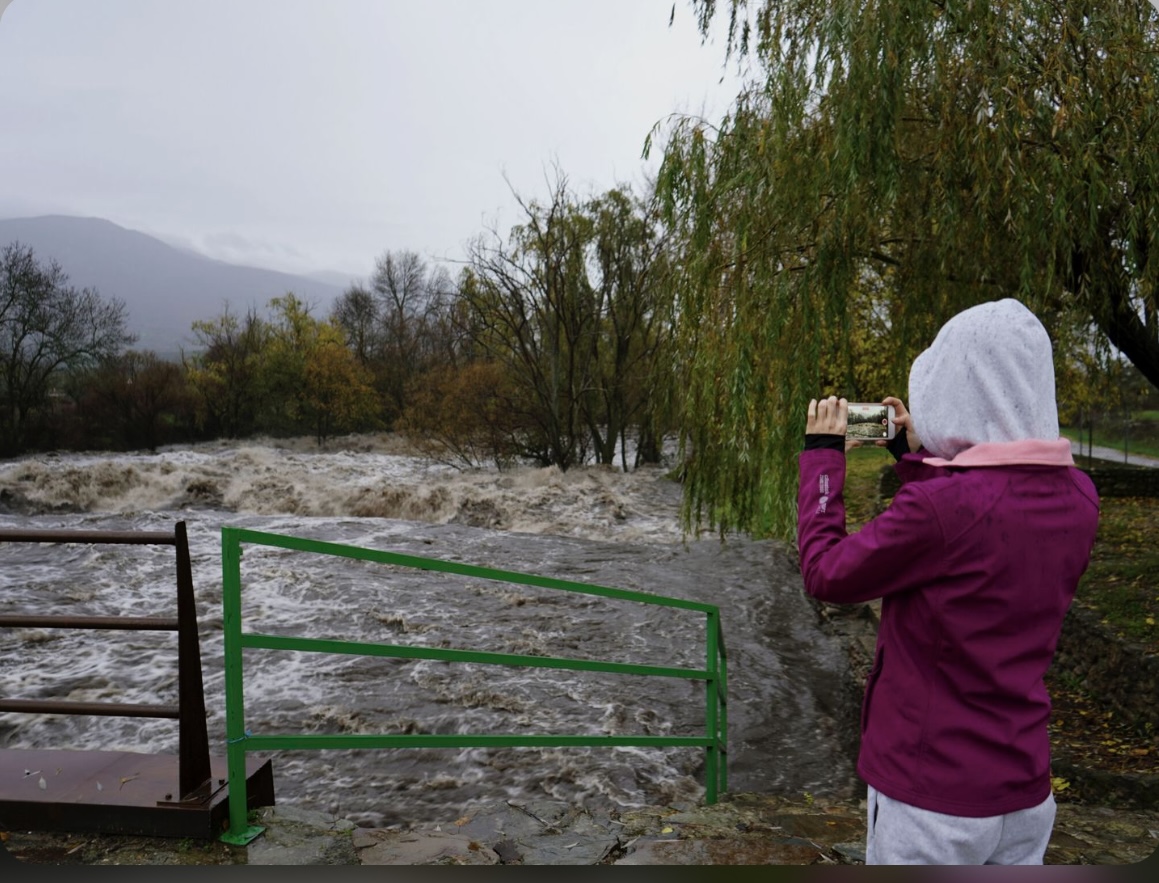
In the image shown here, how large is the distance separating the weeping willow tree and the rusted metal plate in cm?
329

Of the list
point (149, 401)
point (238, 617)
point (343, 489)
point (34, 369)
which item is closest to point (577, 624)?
point (343, 489)

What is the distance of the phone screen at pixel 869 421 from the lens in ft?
4.93

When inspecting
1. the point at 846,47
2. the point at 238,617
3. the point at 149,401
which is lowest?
the point at 238,617

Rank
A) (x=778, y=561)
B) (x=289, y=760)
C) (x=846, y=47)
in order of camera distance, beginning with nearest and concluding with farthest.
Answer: (x=846, y=47) → (x=289, y=760) → (x=778, y=561)

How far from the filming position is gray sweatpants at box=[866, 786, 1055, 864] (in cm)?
119

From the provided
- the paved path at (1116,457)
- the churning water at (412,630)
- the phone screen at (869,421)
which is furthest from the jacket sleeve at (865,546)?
the paved path at (1116,457)

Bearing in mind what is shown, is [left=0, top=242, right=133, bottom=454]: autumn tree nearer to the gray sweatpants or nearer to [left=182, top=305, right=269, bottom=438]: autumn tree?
[left=182, top=305, right=269, bottom=438]: autumn tree

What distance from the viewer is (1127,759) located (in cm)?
446

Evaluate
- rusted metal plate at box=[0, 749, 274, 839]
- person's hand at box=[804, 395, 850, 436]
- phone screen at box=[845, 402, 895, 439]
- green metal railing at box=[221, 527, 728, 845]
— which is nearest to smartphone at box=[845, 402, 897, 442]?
phone screen at box=[845, 402, 895, 439]

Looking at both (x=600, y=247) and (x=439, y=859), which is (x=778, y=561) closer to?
(x=600, y=247)

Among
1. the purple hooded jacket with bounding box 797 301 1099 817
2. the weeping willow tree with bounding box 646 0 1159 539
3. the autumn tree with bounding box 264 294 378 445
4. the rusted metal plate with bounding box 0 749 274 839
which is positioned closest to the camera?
the purple hooded jacket with bounding box 797 301 1099 817

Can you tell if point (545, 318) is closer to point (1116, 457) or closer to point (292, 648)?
point (292, 648)

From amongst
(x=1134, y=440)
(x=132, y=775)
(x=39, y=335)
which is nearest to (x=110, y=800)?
(x=132, y=775)

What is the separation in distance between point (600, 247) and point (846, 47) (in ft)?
13.3
